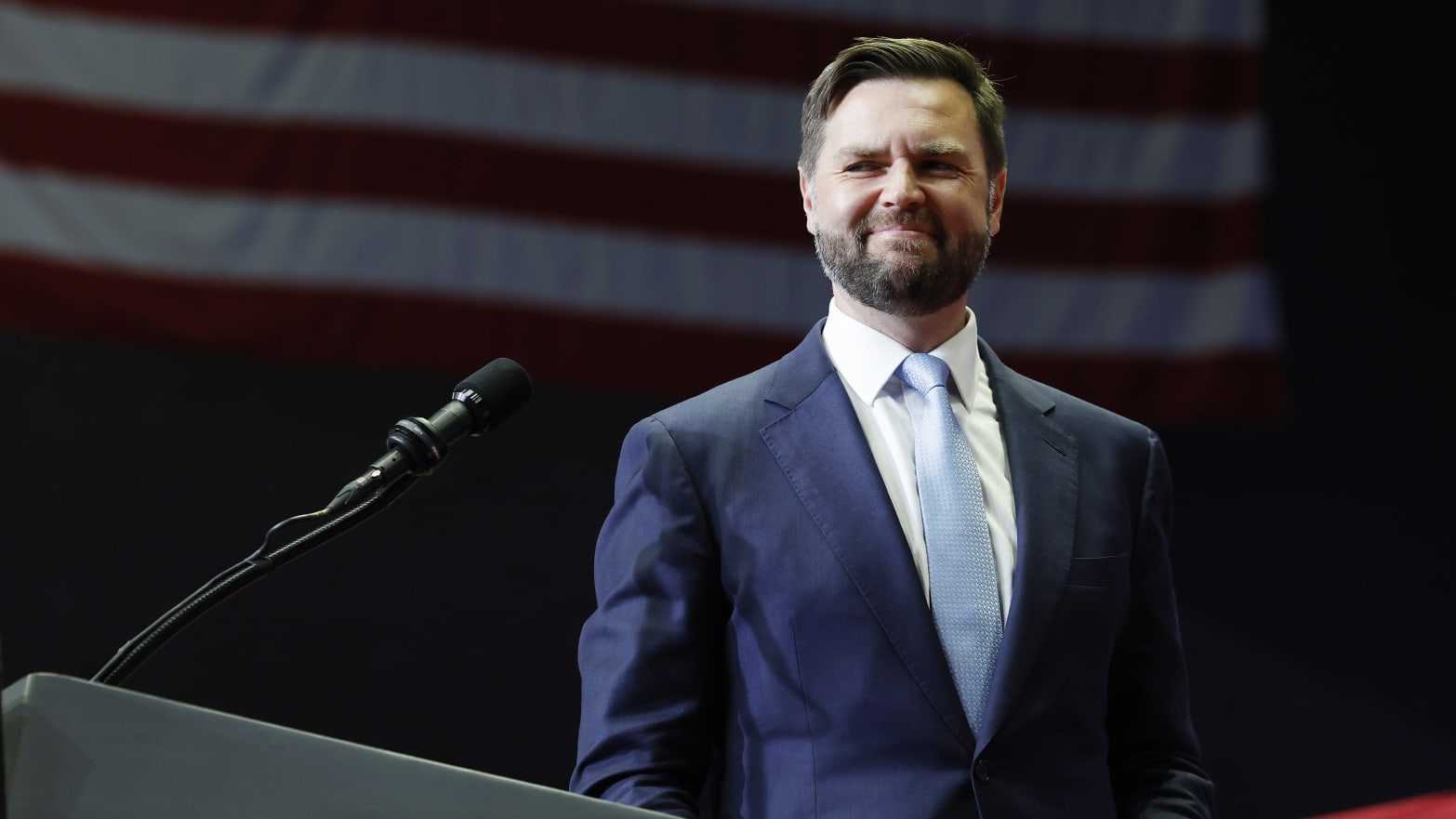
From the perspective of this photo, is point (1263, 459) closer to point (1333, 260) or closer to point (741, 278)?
point (1333, 260)

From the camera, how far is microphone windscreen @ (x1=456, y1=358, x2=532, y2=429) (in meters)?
1.25

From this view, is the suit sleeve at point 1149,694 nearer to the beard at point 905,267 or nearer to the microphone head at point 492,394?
the beard at point 905,267

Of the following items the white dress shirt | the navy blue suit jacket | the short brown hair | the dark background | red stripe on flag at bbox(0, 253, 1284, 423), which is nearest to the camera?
the navy blue suit jacket

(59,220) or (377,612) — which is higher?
(59,220)

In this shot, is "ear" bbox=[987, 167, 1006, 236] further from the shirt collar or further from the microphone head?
the microphone head

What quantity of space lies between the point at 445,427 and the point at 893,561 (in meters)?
0.42

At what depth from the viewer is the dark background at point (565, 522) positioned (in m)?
3.13

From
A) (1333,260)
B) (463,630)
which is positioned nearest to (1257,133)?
(1333,260)

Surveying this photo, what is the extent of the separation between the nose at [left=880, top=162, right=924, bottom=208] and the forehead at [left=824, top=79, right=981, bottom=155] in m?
0.03

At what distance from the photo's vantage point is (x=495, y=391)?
4.12 ft

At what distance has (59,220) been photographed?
2.99 metres

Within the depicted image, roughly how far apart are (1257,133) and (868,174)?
2.34 meters

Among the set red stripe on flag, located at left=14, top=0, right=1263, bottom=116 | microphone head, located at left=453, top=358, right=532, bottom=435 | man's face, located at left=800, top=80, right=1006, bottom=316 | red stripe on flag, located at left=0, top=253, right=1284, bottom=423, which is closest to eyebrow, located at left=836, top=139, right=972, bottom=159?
man's face, located at left=800, top=80, right=1006, bottom=316

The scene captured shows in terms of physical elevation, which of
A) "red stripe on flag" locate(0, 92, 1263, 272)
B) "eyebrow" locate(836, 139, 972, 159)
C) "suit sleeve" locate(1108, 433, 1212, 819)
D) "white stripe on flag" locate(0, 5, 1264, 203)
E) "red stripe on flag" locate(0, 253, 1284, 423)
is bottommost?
"suit sleeve" locate(1108, 433, 1212, 819)
